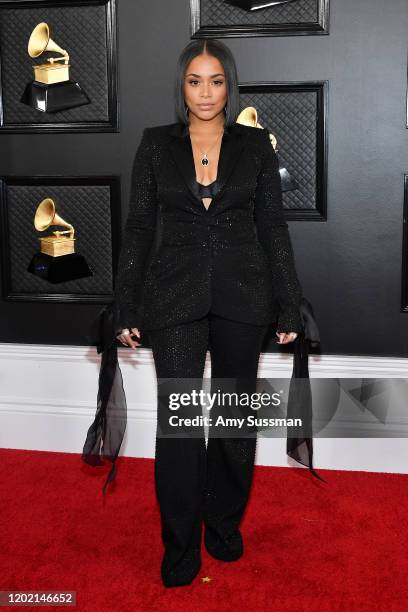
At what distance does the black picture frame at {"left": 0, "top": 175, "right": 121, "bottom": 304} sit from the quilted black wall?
4 centimetres

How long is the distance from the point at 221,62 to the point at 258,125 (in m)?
0.78

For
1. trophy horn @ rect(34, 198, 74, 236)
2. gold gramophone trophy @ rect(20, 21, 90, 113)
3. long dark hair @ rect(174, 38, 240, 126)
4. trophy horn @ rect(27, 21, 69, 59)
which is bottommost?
trophy horn @ rect(34, 198, 74, 236)

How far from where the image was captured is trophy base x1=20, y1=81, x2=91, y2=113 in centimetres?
324

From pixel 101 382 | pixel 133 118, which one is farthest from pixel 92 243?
pixel 101 382

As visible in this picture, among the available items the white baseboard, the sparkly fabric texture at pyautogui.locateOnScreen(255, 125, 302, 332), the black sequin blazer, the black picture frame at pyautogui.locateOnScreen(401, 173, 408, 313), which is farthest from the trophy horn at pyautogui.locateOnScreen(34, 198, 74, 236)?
the black picture frame at pyautogui.locateOnScreen(401, 173, 408, 313)

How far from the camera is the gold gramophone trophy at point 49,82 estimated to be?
3.19m

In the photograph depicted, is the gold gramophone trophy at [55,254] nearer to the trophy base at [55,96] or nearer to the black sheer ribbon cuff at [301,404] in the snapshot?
the trophy base at [55,96]

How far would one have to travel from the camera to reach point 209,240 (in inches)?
94.1

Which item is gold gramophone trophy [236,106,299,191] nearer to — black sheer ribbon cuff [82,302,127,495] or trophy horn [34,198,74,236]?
trophy horn [34,198,74,236]

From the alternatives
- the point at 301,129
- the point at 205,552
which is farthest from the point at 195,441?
the point at 301,129

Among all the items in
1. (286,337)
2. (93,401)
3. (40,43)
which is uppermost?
(40,43)

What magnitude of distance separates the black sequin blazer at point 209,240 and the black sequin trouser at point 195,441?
59 millimetres

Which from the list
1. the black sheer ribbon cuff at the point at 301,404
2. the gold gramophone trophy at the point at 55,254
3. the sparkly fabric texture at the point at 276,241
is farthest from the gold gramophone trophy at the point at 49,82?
the black sheer ribbon cuff at the point at 301,404

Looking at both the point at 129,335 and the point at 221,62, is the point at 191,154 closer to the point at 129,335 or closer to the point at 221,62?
the point at 221,62
